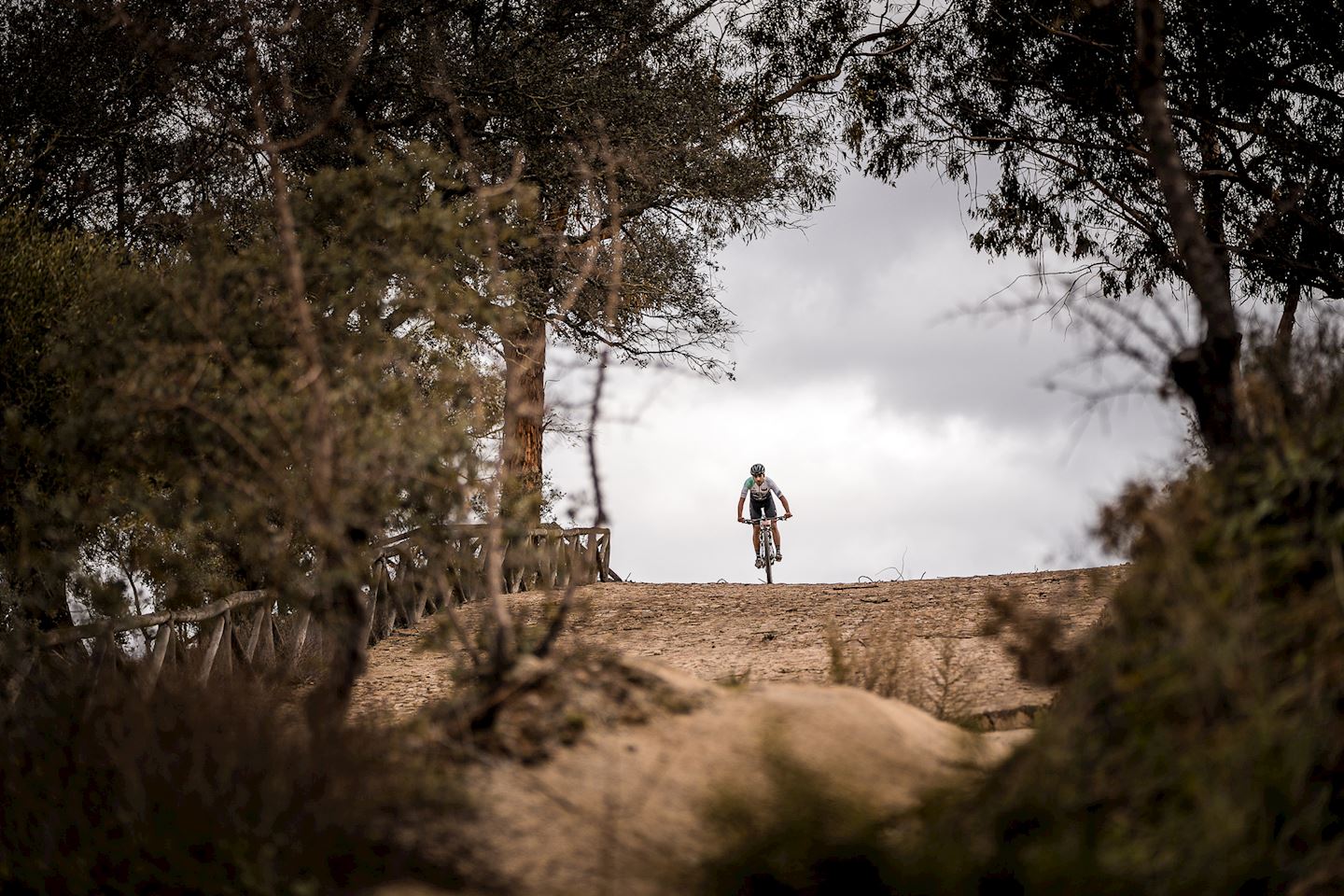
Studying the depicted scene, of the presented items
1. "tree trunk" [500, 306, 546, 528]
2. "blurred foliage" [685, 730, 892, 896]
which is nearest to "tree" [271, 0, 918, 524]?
"tree trunk" [500, 306, 546, 528]

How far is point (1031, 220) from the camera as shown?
58.0ft

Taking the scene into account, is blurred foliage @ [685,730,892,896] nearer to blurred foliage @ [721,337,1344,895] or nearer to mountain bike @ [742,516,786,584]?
blurred foliage @ [721,337,1344,895]

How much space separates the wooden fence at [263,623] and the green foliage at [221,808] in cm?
104

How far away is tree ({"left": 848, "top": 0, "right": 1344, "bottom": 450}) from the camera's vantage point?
15.0 meters

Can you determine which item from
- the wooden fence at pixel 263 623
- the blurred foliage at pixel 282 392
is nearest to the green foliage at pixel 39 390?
the blurred foliage at pixel 282 392

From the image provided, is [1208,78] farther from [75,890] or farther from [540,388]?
[75,890]

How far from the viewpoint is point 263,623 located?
11.3 metres

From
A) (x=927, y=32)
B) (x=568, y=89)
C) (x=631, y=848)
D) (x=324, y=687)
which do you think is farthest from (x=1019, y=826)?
(x=927, y=32)

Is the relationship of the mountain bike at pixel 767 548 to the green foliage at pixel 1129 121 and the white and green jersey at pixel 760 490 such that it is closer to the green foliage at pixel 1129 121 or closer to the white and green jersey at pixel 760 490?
the white and green jersey at pixel 760 490

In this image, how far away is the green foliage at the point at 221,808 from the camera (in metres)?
4.05

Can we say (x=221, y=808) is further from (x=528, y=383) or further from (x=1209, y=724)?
(x=528, y=383)

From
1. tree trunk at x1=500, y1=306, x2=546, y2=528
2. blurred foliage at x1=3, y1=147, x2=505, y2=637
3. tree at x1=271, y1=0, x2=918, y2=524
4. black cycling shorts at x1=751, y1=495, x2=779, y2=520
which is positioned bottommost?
blurred foliage at x1=3, y1=147, x2=505, y2=637

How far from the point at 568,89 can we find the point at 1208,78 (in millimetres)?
8117

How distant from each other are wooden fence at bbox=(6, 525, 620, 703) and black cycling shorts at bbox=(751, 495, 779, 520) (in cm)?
377
